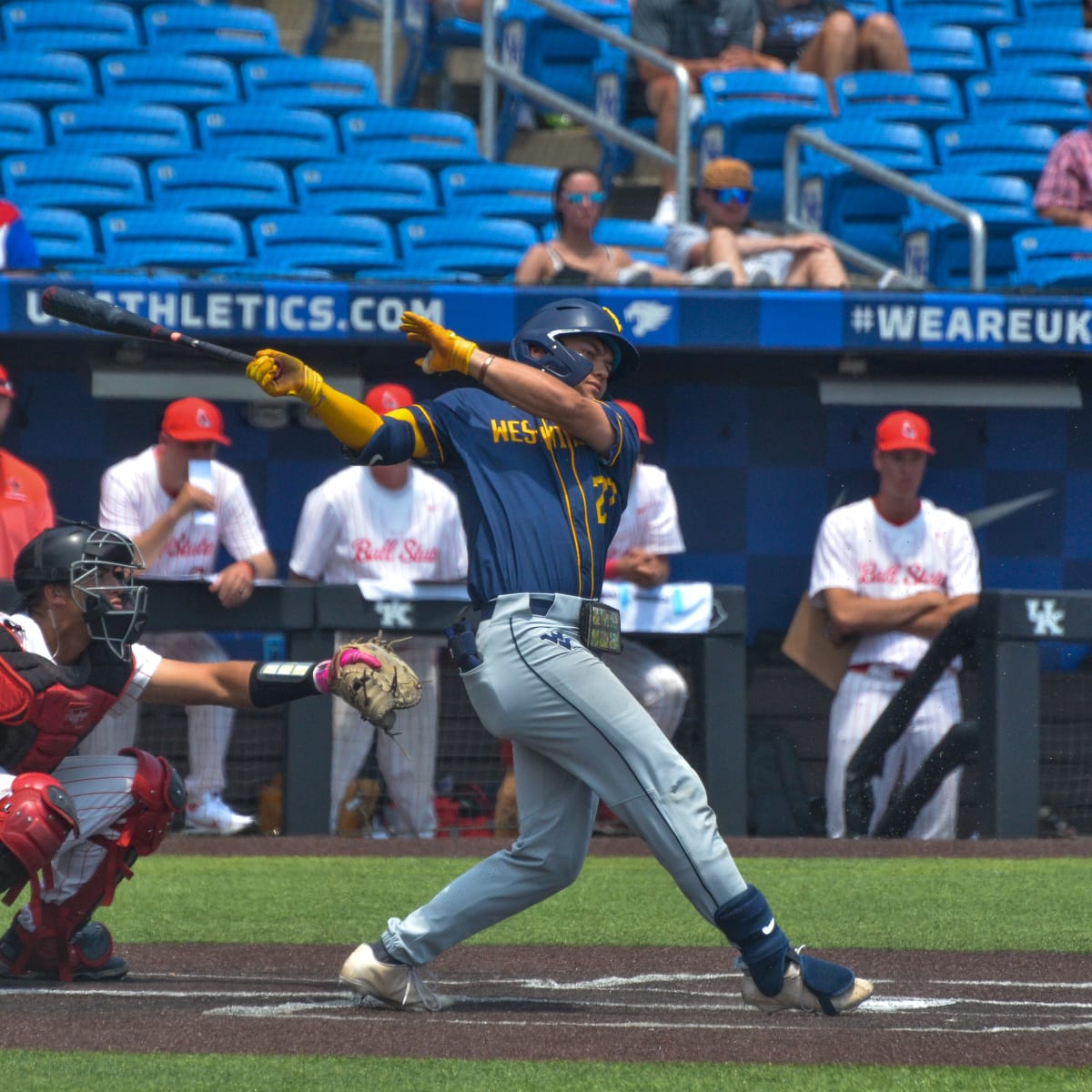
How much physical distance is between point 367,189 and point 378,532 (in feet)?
10.9

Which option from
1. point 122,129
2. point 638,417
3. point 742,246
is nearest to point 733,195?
point 742,246

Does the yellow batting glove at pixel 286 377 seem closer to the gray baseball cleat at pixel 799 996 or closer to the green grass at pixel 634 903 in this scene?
the gray baseball cleat at pixel 799 996

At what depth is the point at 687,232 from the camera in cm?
871

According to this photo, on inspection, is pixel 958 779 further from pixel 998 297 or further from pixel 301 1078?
pixel 301 1078

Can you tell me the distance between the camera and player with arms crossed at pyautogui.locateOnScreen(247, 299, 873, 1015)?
3945 mm

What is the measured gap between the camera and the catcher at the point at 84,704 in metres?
4.30

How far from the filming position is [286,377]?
4.15 metres

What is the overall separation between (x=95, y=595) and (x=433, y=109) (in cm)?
777

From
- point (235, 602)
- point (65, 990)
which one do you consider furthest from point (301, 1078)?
point (235, 602)

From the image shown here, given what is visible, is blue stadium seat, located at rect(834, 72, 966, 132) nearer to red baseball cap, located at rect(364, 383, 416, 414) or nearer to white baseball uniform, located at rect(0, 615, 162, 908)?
red baseball cap, located at rect(364, 383, 416, 414)

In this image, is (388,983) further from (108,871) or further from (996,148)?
(996,148)

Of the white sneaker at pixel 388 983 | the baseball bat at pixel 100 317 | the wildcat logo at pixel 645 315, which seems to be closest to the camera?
the white sneaker at pixel 388 983

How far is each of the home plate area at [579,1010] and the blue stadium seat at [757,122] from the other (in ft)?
20.5

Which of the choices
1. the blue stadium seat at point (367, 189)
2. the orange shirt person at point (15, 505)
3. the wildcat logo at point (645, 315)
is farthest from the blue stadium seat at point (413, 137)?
the orange shirt person at point (15, 505)
